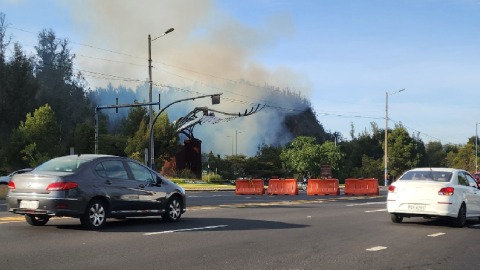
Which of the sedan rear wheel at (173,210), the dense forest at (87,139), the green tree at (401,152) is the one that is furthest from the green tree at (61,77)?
the sedan rear wheel at (173,210)

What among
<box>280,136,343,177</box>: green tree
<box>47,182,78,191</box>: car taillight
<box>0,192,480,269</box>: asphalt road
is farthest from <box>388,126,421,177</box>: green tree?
<box>47,182,78,191</box>: car taillight

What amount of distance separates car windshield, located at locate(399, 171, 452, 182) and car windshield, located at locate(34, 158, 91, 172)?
8074 millimetres

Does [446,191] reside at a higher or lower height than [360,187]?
higher

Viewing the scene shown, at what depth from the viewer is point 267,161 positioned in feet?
328

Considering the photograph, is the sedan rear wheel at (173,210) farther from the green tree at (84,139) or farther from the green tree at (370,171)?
the green tree at (370,171)

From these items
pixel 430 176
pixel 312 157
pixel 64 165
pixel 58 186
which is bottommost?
pixel 58 186

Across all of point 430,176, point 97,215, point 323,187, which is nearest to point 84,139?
point 323,187

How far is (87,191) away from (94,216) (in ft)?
1.95

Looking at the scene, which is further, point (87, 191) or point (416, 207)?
point (416, 207)

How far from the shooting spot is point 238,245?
9773 mm

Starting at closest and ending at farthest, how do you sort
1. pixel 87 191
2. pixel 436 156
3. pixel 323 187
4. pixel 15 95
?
pixel 87 191 → pixel 323 187 → pixel 15 95 → pixel 436 156

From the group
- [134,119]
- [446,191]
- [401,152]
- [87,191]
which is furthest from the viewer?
[401,152]

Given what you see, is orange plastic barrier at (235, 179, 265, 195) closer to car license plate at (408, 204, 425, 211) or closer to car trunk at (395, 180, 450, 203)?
car trunk at (395, 180, 450, 203)

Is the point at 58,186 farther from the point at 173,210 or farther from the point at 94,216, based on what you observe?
the point at 173,210
